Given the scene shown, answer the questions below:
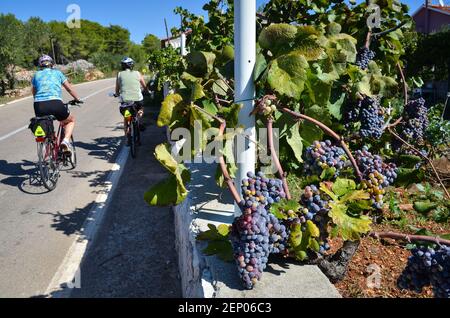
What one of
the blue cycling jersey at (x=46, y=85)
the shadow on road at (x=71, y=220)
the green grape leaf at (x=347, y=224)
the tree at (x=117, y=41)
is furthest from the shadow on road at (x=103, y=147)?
the tree at (x=117, y=41)

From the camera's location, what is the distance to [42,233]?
4402mm

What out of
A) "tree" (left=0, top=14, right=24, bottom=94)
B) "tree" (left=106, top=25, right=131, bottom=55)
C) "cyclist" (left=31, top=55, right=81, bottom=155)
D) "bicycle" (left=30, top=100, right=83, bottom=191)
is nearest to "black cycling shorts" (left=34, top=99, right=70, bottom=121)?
"cyclist" (left=31, top=55, right=81, bottom=155)

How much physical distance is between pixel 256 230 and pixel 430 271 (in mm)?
696

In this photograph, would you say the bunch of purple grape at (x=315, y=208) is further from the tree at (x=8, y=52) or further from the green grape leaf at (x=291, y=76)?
the tree at (x=8, y=52)

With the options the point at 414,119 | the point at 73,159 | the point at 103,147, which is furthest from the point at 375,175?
the point at 103,147

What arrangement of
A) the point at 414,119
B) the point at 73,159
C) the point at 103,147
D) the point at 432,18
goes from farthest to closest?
the point at 432,18 < the point at 103,147 < the point at 73,159 < the point at 414,119

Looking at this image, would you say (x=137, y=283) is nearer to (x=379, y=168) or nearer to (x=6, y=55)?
(x=379, y=168)

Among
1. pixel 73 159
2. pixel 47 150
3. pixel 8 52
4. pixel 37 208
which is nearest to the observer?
pixel 37 208

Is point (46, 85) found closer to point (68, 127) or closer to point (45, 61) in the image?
point (45, 61)

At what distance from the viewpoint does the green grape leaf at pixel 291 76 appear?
74.5 inches

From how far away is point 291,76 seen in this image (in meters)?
1.91

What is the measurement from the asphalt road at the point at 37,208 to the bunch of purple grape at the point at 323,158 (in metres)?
2.54

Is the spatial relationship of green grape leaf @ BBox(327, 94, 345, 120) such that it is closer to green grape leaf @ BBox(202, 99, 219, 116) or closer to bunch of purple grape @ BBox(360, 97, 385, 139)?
bunch of purple grape @ BBox(360, 97, 385, 139)

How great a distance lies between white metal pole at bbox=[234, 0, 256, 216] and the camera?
6.54 ft
